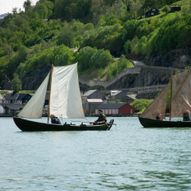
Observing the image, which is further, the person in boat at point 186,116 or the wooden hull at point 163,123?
the wooden hull at point 163,123

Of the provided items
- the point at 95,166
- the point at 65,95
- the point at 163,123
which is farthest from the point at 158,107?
the point at 95,166

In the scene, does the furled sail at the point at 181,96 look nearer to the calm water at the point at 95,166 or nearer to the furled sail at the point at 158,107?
the furled sail at the point at 158,107

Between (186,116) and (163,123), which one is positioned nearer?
(186,116)

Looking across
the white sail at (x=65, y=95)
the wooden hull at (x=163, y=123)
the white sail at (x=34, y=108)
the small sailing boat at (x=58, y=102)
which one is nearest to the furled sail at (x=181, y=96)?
the wooden hull at (x=163, y=123)

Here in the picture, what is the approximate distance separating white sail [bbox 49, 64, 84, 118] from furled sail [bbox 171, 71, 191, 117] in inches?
610

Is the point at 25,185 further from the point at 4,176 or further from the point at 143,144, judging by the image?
the point at 143,144

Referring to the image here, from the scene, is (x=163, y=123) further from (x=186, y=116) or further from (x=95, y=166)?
(x=95, y=166)

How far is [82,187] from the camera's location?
123 feet

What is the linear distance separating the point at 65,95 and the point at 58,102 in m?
1.15

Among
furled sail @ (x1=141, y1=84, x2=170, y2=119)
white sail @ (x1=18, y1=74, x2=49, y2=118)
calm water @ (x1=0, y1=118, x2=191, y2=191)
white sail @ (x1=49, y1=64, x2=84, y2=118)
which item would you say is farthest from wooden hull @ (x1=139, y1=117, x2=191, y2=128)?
calm water @ (x1=0, y1=118, x2=191, y2=191)

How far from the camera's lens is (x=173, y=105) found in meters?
100

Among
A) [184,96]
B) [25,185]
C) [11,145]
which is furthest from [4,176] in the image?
[184,96]

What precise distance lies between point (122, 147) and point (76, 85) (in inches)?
1103

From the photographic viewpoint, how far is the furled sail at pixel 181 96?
99.8 m
